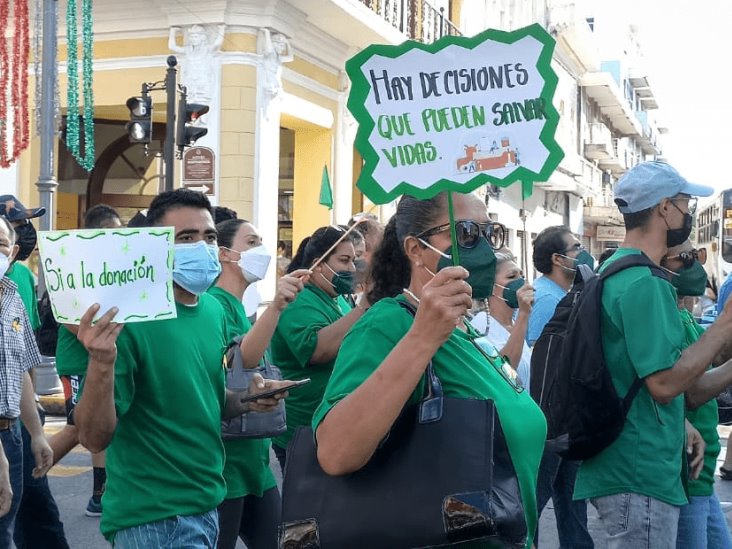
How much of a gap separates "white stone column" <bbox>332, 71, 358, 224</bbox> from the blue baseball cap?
12.9 m

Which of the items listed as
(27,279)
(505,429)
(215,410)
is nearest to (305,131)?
(27,279)

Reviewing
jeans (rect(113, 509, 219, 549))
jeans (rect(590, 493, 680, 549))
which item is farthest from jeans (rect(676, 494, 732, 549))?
jeans (rect(113, 509, 219, 549))

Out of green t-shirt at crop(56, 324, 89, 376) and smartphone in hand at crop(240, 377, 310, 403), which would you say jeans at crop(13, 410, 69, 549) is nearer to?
green t-shirt at crop(56, 324, 89, 376)

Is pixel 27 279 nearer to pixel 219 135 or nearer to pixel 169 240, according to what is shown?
pixel 169 240

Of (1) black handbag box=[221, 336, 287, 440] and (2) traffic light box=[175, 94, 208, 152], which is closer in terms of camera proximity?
(1) black handbag box=[221, 336, 287, 440]

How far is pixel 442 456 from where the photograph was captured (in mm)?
2090

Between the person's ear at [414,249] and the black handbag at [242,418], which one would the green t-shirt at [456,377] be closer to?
the person's ear at [414,249]

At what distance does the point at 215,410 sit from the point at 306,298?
182 centimetres

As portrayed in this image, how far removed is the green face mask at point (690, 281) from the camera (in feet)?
13.9

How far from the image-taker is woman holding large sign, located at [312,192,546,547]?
2020 mm

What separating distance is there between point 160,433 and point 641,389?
1.55m

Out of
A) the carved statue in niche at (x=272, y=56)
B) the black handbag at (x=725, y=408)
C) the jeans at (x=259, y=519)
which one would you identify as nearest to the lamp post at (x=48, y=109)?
the carved statue in niche at (x=272, y=56)

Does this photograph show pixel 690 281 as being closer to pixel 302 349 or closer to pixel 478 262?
pixel 302 349

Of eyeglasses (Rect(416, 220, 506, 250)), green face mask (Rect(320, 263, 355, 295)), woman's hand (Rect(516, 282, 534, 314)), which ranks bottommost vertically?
woman's hand (Rect(516, 282, 534, 314))
